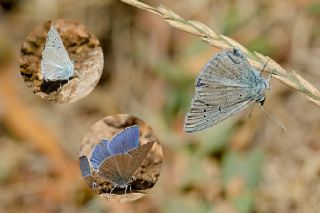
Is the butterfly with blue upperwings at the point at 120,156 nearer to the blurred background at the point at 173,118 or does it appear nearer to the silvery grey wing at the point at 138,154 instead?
the silvery grey wing at the point at 138,154

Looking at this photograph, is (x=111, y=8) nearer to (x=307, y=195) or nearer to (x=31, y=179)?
(x=31, y=179)

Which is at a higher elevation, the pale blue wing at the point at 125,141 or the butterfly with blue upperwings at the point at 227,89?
the butterfly with blue upperwings at the point at 227,89

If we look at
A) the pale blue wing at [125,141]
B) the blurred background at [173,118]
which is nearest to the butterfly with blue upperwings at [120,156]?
the pale blue wing at [125,141]

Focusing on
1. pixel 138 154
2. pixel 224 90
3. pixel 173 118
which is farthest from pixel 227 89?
pixel 173 118

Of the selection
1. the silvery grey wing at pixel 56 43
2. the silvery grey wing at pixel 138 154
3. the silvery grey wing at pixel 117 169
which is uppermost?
the silvery grey wing at pixel 56 43

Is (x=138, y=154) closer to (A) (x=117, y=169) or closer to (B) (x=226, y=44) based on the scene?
(A) (x=117, y=169)

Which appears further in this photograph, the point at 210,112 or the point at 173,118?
the point at 173,118

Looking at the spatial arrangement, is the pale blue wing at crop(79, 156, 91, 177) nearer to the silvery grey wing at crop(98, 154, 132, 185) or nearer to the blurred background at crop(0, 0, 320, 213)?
the silvery grey wing at crop(98, 154, 132, 185)
